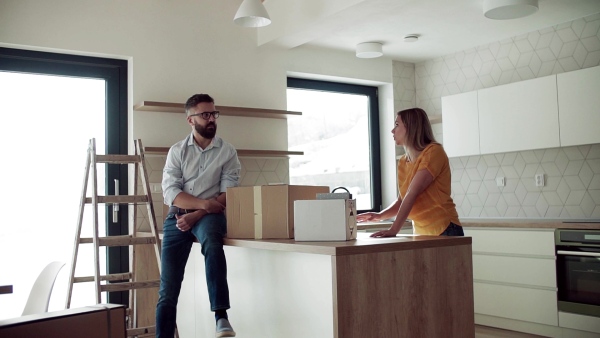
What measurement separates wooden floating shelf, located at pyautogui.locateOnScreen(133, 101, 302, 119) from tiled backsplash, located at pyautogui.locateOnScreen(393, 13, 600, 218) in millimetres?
1578

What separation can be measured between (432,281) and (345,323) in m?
0.48

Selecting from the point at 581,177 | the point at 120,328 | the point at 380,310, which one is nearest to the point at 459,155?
the point at 581,177

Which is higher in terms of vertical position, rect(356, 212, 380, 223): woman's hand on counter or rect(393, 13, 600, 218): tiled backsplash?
rect(393, 13, 600, 218): tiled backsplash

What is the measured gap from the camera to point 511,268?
188 inches

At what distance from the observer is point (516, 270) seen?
474 centimetres

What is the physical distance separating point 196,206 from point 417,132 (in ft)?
3.93

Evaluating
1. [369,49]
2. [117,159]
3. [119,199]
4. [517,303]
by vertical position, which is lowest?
[517,303]

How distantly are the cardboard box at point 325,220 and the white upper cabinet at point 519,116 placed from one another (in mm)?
2682

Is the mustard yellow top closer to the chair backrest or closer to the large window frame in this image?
the chair backrest

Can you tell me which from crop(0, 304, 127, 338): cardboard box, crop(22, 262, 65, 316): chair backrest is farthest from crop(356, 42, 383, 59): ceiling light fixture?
crop(0, 304, 127, 338): cardboard box

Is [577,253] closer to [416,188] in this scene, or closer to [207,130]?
[416,188]

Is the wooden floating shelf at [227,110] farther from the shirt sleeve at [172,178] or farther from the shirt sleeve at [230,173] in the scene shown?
→ the shirt sleeve at [230,173]

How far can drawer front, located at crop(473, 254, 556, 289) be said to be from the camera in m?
4.53

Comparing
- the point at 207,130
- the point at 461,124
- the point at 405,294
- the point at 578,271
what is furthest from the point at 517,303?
the point at 207,130
